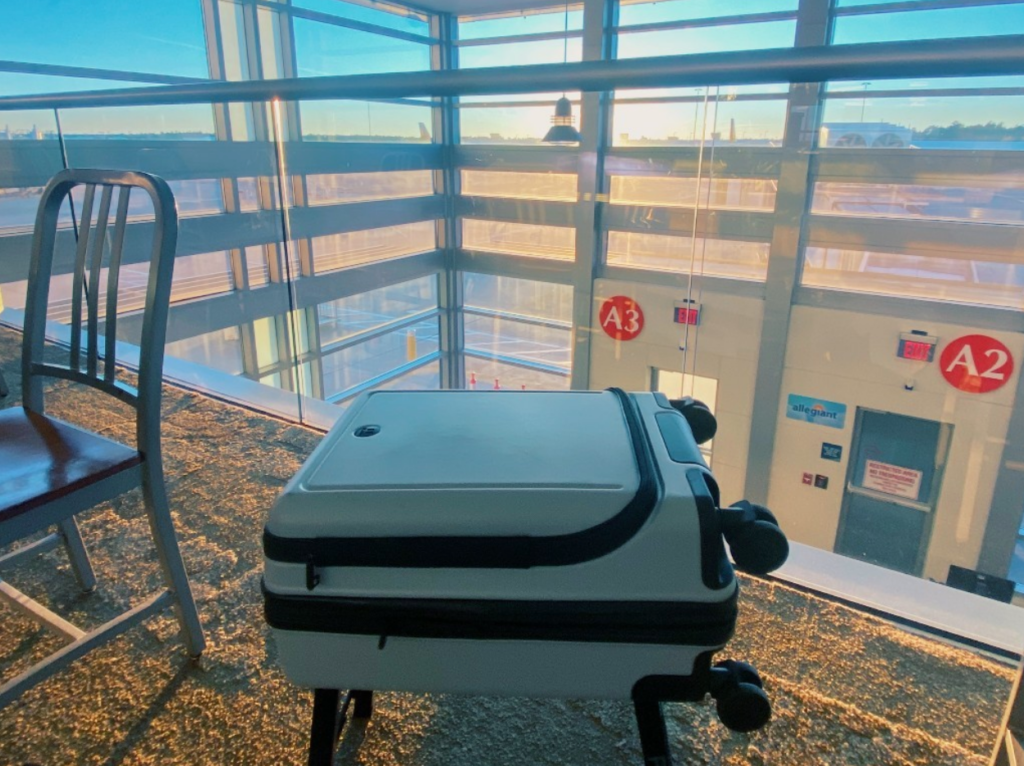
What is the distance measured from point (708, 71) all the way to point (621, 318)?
19.7 feet

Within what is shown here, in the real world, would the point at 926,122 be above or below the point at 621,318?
above

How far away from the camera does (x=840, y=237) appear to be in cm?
609

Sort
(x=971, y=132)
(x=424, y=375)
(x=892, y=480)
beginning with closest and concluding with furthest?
(x=892, y=480) → (x=971, y=132) → (x=424, y=375)

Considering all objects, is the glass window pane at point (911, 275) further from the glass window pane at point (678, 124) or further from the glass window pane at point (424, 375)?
the glass window pane at point (424, 375)

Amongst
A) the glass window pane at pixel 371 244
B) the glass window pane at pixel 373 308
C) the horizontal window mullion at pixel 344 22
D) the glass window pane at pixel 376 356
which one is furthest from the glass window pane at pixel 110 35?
the glass window pane at pixel 376 356

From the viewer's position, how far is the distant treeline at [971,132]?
5303 mm

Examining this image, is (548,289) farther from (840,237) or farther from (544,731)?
(544,731)

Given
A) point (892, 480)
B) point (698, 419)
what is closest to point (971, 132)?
point (892, 480)

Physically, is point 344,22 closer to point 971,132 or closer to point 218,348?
point 218,348

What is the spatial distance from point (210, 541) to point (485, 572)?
1.11 metres

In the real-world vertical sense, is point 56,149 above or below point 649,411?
above

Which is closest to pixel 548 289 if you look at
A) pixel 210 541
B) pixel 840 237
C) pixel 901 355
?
pixel 840 237

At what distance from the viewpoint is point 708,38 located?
273 inches

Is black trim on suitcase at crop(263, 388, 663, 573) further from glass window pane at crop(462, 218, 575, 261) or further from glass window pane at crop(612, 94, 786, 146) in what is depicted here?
glass window pane at crop(462, 218, 575, 261)
